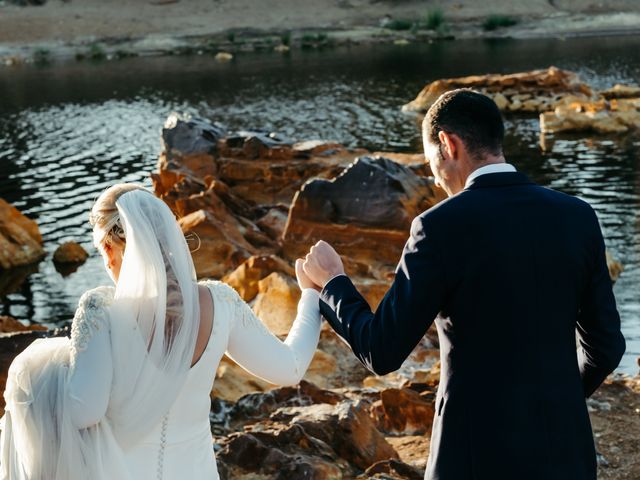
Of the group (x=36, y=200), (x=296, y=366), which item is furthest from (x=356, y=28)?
(x=296, y=366)

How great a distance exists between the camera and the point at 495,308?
345 centimetres

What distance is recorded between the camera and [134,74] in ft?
170

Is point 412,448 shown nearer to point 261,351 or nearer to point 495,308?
point 261,351

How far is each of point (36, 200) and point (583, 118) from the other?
1583 centimetres

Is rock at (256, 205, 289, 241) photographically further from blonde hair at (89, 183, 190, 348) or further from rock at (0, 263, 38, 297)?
blonde hair at (89, 183, 190, 348)

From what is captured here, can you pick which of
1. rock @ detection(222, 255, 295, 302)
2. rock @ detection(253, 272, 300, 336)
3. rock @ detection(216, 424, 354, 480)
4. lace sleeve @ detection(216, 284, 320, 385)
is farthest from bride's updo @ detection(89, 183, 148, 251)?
rock @ detection(222, 255, 295, 302)

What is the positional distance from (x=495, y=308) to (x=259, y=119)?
3188cm

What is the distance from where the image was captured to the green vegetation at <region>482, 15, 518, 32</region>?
219 feet

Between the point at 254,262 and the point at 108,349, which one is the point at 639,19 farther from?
the point at 108,349

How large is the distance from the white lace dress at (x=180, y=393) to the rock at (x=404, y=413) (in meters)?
3.98

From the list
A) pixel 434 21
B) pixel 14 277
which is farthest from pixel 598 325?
pixel 434 21

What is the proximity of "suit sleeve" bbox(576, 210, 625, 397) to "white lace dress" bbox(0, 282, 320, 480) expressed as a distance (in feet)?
3.58

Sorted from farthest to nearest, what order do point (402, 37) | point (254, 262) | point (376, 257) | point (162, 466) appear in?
point (402, 37) < point (376, 257) < point (254, 262) < point (162, 466)

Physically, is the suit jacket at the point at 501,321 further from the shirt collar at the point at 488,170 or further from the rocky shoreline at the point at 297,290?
the rocky shoreline at the point at 297,290
